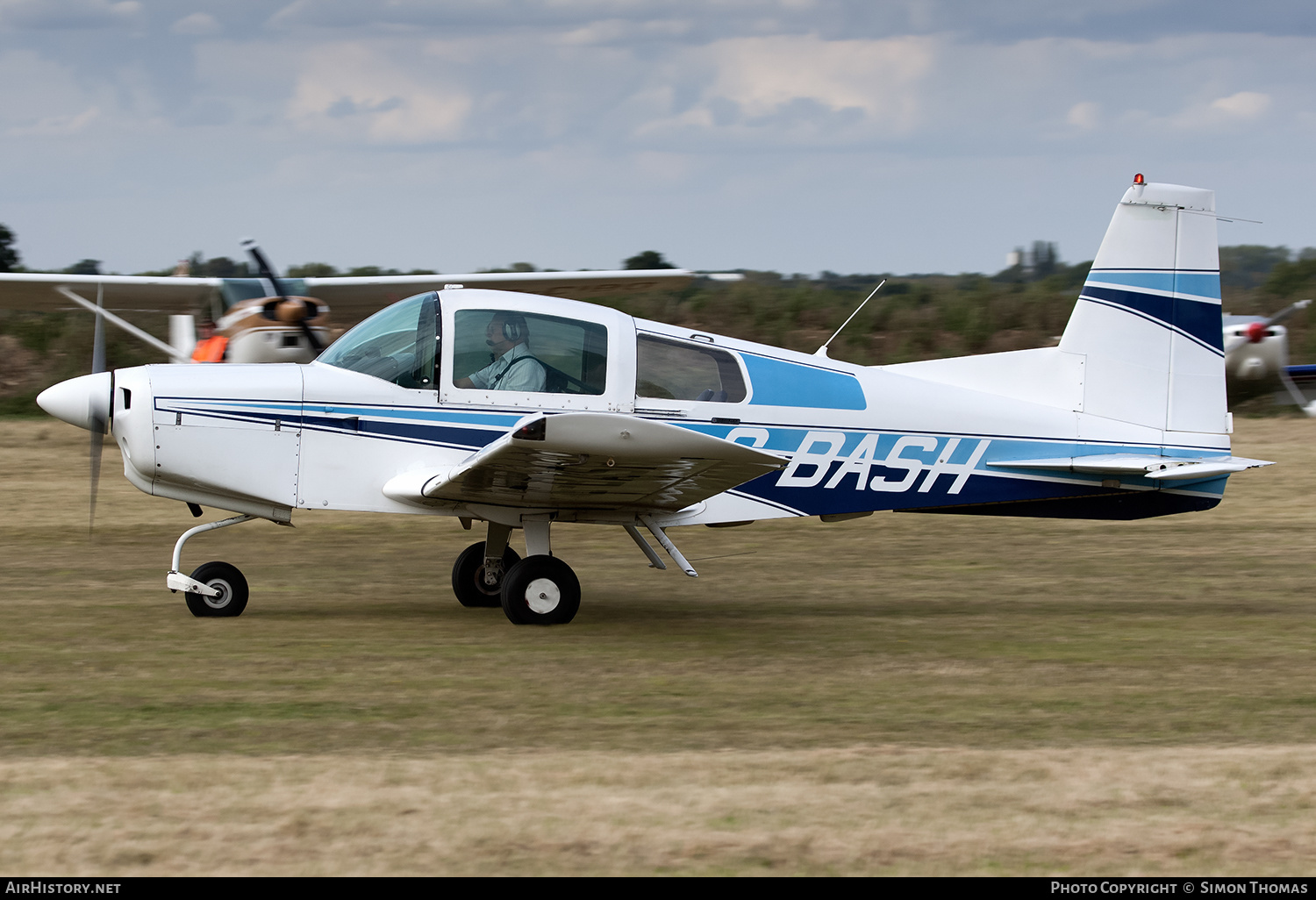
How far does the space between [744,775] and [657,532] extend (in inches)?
136

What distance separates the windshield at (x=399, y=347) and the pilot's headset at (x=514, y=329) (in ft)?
1.35

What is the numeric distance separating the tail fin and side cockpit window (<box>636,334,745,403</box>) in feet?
7.83

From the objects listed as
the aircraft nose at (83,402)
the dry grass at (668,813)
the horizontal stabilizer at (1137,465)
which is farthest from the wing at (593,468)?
the horizontal stabilizer at (1137,465)

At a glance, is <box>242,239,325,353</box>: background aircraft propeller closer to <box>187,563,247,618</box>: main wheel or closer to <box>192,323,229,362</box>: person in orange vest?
<box>192,323,229,362</box>: person in orange vest

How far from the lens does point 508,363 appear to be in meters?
7.29

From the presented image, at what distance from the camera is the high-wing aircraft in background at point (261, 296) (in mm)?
15562

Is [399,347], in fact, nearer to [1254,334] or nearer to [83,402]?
[83,402]

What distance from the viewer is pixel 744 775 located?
4340 millimetres

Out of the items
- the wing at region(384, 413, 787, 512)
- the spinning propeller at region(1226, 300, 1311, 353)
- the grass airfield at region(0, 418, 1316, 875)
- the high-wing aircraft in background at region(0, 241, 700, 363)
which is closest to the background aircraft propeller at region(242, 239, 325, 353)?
the high-wing aircraft in background at region(0, 241, 700, 363)

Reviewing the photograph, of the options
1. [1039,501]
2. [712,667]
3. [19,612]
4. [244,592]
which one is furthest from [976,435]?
[19,612]

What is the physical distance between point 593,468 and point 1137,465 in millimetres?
3654

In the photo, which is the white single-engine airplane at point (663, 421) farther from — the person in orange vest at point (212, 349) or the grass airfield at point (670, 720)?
the person in orange vest at point (212, 349)

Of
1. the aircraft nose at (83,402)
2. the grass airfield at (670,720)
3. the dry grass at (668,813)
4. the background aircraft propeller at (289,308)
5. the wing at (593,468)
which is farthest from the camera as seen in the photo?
the background aircraft propeller at (289,308)

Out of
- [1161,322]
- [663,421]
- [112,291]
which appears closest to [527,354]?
[663,421]
